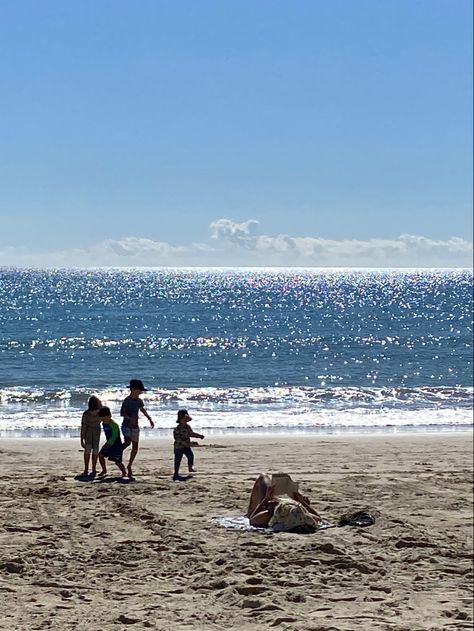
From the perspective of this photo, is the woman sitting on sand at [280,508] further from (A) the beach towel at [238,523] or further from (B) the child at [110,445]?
(B) the child at [110,445]

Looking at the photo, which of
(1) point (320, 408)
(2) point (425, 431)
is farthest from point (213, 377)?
(2) point (425, 431)

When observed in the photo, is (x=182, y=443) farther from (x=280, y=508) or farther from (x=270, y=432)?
(x=270, y=432)

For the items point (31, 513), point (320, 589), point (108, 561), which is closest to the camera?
point (320, 589)

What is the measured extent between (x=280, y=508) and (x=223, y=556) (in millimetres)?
1131

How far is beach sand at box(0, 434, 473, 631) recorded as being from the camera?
5727 millimetres

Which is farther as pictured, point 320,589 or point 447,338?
point 447,338

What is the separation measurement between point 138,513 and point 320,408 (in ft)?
43.5

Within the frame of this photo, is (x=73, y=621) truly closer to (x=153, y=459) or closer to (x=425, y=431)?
(x=153, y=459)

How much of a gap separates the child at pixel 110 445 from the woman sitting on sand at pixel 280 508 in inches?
119

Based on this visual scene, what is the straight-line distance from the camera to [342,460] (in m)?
12.6

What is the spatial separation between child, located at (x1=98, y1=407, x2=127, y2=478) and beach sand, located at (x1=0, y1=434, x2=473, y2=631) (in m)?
0.49

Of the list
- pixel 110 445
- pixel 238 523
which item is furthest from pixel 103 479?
pixel 238 523

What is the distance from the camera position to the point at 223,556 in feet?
22.9

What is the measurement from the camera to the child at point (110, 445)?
1082 centimetres
